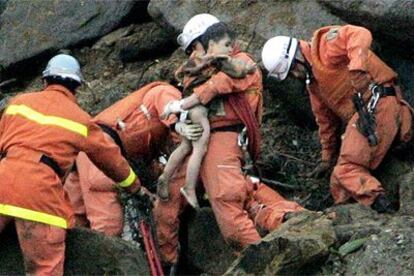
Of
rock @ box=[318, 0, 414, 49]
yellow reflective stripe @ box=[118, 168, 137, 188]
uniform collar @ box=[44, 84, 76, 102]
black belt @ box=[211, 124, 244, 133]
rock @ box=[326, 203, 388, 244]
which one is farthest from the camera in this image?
rock @ box=[318, 0, 414, 49]

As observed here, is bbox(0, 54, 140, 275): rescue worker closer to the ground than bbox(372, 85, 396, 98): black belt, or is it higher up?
higher up

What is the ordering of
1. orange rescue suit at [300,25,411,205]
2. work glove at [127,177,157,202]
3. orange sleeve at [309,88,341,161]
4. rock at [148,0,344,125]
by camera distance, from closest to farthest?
work glove at [127,177,157,202] < orange rescue suit at [300,25,411,205] < orange sleeve at [309,88,341,161] < rock at [148,0,344,125]

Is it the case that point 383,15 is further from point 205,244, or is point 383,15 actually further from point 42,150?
point 42,150

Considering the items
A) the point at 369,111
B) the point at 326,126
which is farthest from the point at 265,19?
the point at 369,111

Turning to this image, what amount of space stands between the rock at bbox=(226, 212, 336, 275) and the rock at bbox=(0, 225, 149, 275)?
3.45ft

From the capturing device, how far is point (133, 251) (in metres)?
9.80

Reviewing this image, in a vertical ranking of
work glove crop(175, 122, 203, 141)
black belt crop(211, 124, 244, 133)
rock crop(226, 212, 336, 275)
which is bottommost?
black belt crop(211, 124, 244, 133)

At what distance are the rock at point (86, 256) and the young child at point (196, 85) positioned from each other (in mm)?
937

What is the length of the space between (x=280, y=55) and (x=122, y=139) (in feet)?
4.87

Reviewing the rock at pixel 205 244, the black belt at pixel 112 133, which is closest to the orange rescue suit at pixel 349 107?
the rock at pixel 205 244

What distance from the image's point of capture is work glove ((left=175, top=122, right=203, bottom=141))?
10.5m

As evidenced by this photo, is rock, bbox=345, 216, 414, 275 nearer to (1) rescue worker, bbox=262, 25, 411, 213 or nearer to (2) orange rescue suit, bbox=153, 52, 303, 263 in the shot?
(2) orange rescue suit, bbox=153, 52, 303, 263

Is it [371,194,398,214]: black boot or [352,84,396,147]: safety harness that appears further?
[352,84,396,147]: safety harness

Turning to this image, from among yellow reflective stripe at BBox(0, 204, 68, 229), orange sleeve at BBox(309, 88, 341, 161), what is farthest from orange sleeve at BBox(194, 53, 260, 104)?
yellow reflective stripe at BBox(0, 204, 68, 229)
